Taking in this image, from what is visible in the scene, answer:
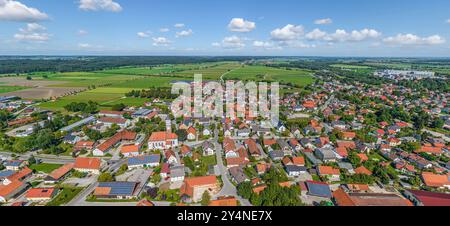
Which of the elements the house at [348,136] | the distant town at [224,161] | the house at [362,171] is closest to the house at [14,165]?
the distant town at [224,161]

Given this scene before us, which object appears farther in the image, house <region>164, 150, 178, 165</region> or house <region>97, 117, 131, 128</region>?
house <region>97, 117, 131, 128</region>

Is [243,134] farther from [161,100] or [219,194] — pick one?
[161,100]

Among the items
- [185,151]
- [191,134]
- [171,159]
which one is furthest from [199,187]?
[191,134]

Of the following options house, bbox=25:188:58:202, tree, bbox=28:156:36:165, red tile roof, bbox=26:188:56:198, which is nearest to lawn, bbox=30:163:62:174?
tree, bbox=28:156:36:165

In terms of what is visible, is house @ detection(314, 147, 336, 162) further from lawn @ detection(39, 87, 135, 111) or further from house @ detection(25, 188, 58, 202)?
lawn @ detection(39, 87, 135, 111)

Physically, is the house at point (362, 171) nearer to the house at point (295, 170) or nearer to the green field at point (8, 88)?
the house at point (295, 170)

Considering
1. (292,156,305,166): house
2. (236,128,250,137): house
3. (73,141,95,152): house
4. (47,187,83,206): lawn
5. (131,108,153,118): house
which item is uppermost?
(131,108,153,118): house

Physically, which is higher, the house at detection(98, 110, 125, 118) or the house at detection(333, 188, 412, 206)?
the house at detection(98, 110, 125, 118)

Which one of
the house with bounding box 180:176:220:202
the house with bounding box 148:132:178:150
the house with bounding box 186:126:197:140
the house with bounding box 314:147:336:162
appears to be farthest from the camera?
the house with bounding box 186:126:197:140
